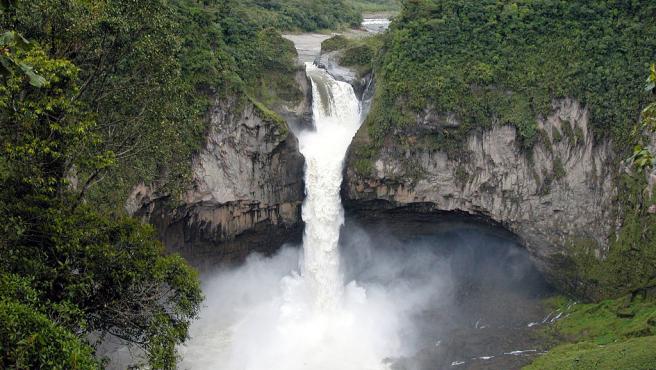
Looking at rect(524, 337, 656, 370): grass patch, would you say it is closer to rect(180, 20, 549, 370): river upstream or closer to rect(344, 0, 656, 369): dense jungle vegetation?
rect(180, 20, 549, 370): river upstream

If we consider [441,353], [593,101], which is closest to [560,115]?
[593,101]

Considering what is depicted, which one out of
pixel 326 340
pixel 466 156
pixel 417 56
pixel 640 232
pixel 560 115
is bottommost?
pixel 326 340

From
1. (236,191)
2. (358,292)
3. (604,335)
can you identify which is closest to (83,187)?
(236,191)

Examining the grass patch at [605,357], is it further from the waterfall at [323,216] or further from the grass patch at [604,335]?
the waterfall at [323,216]

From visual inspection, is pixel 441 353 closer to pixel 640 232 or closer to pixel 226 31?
pixel 640 232

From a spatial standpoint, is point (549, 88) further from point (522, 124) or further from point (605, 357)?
point (605, 357)

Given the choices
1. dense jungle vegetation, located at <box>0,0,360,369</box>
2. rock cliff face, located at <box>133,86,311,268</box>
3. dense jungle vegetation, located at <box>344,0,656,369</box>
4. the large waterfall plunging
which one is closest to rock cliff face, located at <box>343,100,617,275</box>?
dense jungle vegetation, located at <box>344,0,656,369</box>
